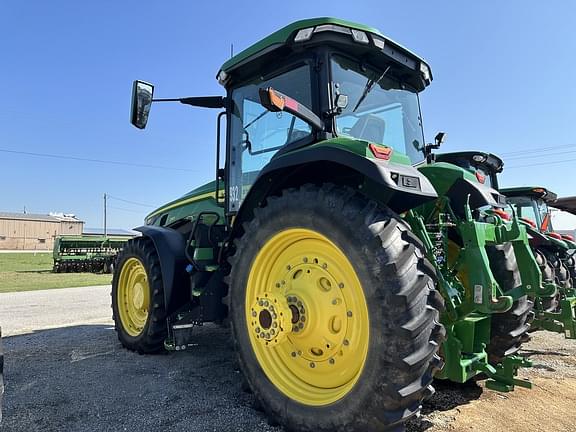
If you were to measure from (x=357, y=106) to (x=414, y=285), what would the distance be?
67.0 inches

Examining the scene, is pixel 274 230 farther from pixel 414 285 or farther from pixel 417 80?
pixel 417 80

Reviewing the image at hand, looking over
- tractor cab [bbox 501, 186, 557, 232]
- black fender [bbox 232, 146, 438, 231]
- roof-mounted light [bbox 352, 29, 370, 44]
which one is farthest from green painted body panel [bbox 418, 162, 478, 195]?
tractor cab [bbox 501, 186, 557, 232]

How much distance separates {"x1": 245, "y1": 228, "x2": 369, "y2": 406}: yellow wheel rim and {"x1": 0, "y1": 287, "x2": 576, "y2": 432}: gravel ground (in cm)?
39

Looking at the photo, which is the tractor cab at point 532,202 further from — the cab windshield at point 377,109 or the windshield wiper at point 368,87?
the windshield wiper at point 368,87

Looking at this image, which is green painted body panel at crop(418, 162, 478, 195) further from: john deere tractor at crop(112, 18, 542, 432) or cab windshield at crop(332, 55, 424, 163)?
cab windshield at crop(332, 55, 424, 163)

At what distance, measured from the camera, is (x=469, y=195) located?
3.19m

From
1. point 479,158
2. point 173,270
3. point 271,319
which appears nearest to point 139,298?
point 173,270

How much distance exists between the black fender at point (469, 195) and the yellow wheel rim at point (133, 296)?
3312 mm

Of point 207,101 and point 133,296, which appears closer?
point 207,101

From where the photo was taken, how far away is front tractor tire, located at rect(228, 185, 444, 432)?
2180mm

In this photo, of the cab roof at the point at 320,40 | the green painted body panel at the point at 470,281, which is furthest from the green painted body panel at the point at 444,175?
the cab roof at the point at 320,40

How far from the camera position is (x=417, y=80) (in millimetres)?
3945

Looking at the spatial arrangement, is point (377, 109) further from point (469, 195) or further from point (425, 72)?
point (469, 195)

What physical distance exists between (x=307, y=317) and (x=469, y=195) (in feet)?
5.09
